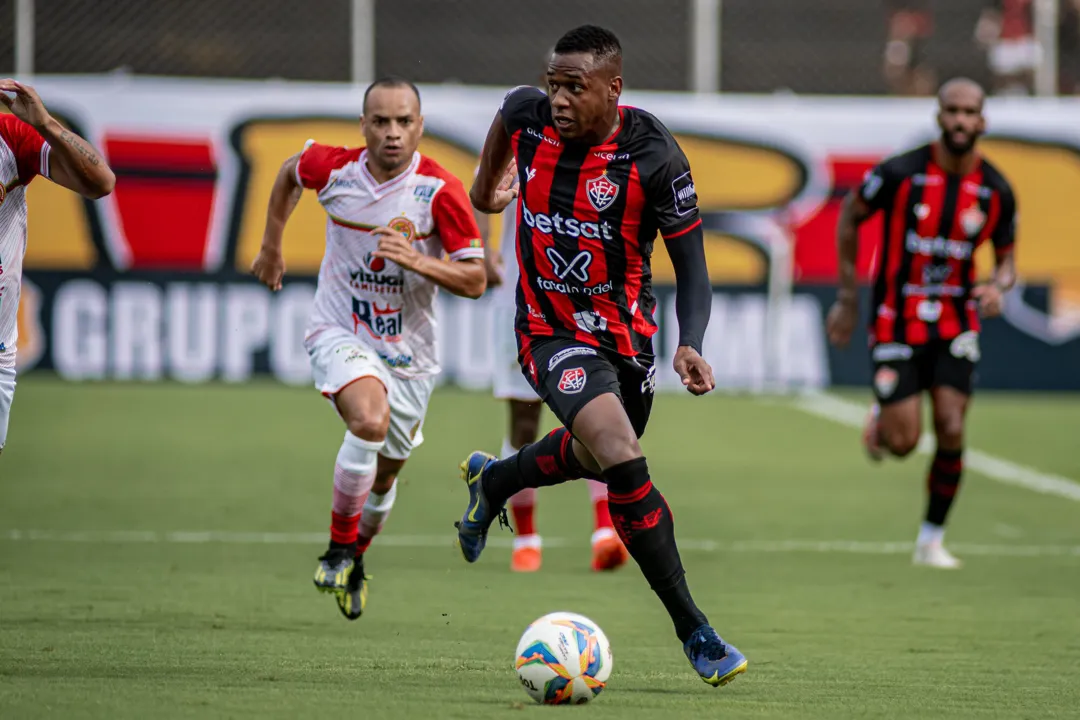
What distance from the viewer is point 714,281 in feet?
61.5

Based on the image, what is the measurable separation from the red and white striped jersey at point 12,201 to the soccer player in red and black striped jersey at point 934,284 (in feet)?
15.7

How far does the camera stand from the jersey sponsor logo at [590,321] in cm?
609

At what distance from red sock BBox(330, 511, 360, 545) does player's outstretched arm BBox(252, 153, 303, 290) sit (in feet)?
3.40

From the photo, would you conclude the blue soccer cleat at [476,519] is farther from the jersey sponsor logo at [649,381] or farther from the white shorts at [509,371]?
the white shorts at [509,371]

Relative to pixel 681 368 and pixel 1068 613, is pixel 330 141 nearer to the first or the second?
pixel 1068 613

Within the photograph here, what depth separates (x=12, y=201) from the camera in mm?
6285

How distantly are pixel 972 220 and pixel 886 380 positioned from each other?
1.01 meters

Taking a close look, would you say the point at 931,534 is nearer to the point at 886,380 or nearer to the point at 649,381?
the point at 886,380

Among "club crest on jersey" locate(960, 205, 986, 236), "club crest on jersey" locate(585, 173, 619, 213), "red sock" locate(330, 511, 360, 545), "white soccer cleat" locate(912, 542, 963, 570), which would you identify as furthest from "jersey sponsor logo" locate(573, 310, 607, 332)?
"club crest on jersey" locate(960, 205, 986, 236)

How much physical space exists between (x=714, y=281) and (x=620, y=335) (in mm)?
12757

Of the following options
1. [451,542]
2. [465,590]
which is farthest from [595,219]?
[451,542]

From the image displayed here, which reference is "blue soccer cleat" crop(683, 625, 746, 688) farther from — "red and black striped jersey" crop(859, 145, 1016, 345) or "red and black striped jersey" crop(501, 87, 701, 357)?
"red and black striped jersey" crop(859, 145, 1016, 345)

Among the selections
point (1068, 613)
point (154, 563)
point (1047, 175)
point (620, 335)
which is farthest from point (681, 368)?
point (1047, 175)

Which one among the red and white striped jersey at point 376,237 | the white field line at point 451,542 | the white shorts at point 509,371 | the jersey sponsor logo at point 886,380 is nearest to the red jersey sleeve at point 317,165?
the red and white striped jersey at point 376,237
